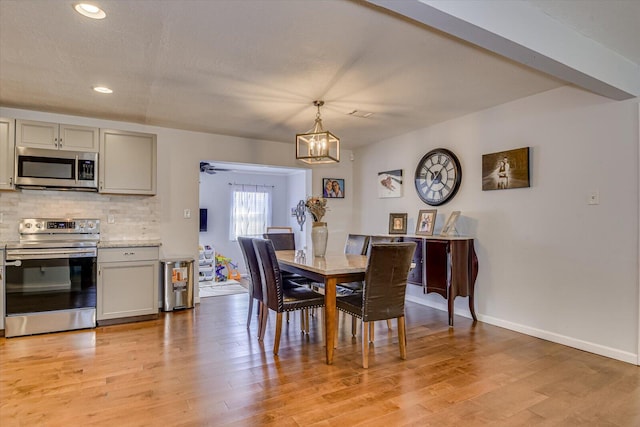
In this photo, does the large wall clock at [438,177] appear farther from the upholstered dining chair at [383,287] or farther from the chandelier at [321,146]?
the upholstered dining chair at [383,287]

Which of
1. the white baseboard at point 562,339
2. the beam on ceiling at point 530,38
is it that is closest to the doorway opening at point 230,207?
the white baseboard at point 562,339

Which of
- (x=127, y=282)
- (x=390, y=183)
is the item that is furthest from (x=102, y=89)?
(x=390, y=183)

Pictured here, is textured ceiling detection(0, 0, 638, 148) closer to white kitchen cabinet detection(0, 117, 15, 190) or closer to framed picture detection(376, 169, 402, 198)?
white kitchen cabinet detection(0, 117, 15, 190)

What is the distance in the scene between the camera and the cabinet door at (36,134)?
3.63 metres

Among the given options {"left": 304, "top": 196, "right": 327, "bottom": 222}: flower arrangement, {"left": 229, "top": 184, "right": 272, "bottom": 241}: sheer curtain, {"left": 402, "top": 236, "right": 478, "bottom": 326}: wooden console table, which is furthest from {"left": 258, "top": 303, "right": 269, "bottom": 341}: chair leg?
{"left": 229, "top": 184, "right": 272, "bottom": 241}: sheer curtain

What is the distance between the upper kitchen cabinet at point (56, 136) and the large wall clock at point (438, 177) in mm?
3877

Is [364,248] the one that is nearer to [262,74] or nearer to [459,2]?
[262,74]

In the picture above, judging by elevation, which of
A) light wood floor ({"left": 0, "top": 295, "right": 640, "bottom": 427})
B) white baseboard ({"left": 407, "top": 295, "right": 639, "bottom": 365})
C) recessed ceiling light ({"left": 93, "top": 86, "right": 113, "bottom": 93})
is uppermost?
recessed ceiling light ({"left": 93, "top": 86, "right": 113, "bottom": 93})

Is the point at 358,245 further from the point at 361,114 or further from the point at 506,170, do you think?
the point at 506,170

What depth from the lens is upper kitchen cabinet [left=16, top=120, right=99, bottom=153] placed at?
3.65m

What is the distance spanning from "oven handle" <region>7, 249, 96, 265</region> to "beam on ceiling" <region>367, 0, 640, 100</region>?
11.9 feet

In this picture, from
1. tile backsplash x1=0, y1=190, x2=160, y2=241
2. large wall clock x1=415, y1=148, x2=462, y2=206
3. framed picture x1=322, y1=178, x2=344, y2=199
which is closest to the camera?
tile backsplash x1=0, y1=190, x2=160, y2=241

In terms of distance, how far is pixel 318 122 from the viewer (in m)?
3.35

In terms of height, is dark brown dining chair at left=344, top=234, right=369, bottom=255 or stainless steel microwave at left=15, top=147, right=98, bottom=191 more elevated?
stainless steel microwave at left=15, top=147, right=98, bottom=191
